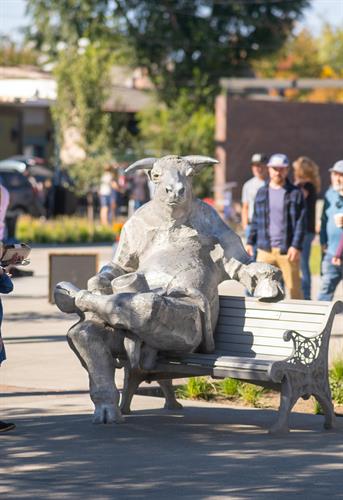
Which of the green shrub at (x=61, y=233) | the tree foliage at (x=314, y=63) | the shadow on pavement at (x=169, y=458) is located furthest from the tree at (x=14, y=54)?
the shadow on pavement at (x=169, y=458)

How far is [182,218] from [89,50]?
31633 mm

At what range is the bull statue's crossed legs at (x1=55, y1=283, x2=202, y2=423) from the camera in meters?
7.92

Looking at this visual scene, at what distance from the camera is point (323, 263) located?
42.8 feet

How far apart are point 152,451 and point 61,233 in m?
21.3

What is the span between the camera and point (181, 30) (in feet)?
166

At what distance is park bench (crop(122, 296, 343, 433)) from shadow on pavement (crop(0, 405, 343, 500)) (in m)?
0.26

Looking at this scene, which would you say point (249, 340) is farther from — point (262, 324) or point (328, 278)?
point (328, 278)

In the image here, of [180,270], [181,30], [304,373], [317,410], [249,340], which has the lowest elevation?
[317,410]

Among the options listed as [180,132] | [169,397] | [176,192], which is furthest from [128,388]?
[180,132]

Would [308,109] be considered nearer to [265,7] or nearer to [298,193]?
[265,7]

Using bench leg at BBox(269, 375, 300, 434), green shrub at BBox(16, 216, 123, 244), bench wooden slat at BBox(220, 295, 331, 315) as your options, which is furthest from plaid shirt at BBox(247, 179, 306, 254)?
green shrub at BBox(16, 216, 123, 244)

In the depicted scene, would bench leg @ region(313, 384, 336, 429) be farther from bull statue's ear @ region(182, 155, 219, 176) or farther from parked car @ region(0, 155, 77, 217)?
parked car @ region(0, 155, 77, 217)

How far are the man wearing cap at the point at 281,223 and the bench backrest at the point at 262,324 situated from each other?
3.93 metres

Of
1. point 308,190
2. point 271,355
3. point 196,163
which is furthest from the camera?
point 308,190
